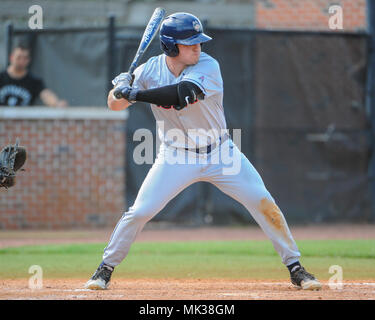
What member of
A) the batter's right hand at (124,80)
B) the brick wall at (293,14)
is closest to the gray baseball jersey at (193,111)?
the batter's right hand at (124,80)

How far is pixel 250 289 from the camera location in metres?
6.11

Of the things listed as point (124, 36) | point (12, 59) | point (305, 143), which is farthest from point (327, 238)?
point (12, 59)

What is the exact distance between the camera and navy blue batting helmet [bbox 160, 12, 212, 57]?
5.86m

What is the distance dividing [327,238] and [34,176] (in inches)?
175

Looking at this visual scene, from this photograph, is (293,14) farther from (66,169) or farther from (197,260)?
(197,260)

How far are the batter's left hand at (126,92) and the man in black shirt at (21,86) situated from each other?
599cm

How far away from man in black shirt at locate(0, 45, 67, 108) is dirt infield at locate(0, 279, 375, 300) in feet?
17.3

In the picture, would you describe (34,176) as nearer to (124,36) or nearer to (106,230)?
(106,230)

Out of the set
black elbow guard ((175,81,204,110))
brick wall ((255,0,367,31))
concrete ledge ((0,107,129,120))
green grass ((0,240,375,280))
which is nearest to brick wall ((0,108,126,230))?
concrete ledge ((0,107,129,120))

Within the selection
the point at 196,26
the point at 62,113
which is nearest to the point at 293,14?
the point at 62,113

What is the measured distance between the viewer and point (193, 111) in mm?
5969

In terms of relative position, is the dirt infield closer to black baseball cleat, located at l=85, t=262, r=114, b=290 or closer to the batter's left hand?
black baseball cleat, located at l=85, t=262, r=114, b=290

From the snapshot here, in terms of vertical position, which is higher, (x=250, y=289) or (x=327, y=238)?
(x=250, y=289)

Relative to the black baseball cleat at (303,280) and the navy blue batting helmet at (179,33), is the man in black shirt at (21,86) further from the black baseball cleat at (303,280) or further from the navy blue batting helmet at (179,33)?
the black baseball cleat at (303,280)
